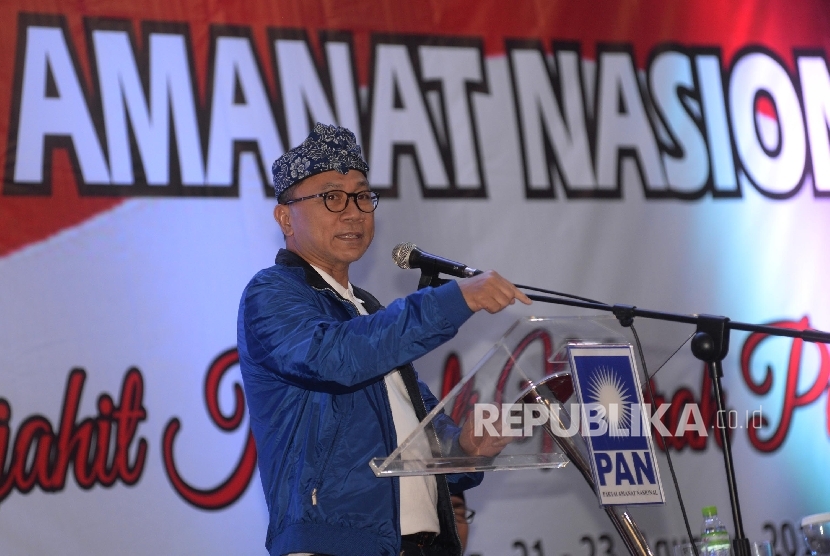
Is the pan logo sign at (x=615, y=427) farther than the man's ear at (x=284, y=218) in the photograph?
No

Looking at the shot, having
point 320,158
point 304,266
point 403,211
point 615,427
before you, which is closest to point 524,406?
point 615,427

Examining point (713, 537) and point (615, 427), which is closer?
point (615, 427)

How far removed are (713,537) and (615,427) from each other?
5.84ft

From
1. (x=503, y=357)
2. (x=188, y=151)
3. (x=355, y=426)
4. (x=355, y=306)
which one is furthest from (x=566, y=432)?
(x=188, y=151)

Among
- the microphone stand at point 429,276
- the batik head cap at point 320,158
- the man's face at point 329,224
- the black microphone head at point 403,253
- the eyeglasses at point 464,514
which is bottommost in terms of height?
the eyeglasses at point 464,514

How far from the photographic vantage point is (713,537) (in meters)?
3.33

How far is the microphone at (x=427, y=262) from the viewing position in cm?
198

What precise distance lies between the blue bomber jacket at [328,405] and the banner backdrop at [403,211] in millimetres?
1386

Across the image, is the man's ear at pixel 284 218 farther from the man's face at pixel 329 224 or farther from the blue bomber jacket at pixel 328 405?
the blue bomber jacket at pixel 328 405

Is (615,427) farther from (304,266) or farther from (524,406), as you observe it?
(304,266)

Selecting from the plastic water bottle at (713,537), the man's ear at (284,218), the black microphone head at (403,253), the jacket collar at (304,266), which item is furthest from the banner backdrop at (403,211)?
the black microphone head at (403,253)

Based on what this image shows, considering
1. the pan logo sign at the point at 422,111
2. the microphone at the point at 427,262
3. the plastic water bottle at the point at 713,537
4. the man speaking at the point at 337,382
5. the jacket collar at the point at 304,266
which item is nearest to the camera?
the man speaking at the point at 337,382

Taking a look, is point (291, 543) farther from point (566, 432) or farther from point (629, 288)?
point (629, 288)

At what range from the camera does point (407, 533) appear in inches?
83.4
